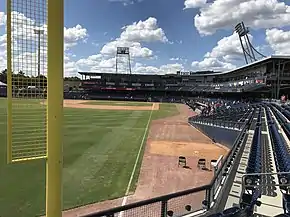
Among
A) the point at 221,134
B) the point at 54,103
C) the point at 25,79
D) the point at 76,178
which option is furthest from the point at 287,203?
the point at 221,134

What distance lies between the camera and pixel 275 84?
207 ft

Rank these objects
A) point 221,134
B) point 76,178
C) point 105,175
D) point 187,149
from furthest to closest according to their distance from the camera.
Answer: point 221,134 → point 187,149 → point 105,175 → point 76,178

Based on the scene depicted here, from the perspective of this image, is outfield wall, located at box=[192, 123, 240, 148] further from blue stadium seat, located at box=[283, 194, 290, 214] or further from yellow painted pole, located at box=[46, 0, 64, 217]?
yellow painted pole, located at box=[46, 0, 64, 217]

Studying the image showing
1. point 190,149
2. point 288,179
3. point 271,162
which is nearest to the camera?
point 288,179

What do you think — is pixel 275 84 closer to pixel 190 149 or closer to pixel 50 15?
pixel 190 149

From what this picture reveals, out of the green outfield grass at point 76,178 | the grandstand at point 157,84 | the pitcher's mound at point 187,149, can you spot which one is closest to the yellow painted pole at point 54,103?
the green outfield grass at point 76,178

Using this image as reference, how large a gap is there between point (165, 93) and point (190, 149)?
84.1m

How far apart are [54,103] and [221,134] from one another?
22.2 m

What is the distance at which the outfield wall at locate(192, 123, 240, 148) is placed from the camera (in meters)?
21.4

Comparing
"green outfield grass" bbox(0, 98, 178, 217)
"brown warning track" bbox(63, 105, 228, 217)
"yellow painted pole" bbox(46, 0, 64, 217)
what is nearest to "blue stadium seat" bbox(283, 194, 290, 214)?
"brown warning track" bbox(63, 105, 228, 217)

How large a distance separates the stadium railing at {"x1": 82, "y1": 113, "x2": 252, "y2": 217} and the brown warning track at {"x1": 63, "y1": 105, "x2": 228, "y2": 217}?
0.7 inches

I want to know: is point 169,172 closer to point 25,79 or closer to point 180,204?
point 180,204

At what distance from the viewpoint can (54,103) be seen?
3.15 meters

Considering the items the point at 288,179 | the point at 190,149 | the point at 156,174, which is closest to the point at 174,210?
the point at 288,179
